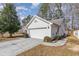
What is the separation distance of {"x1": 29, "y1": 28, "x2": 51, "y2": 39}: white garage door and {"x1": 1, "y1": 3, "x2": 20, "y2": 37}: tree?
14 centimetres

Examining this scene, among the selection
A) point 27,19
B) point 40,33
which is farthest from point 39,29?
point 27,19

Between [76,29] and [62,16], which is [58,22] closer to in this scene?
[62,16]

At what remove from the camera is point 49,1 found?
5.44ft

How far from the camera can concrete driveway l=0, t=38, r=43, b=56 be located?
65.0 inches

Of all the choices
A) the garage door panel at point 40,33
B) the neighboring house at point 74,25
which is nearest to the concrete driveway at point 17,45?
the garage door panel at point 40,33

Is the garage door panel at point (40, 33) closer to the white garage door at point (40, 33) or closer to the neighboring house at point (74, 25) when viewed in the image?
the white garage door at point (40, 33)

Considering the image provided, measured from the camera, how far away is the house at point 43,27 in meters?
1.65

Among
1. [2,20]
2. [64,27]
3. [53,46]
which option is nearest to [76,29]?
[64,27]

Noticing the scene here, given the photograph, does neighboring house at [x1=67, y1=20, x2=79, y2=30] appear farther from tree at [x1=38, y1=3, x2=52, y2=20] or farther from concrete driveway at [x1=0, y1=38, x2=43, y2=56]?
concrete driveway at [x1=0, y1=38, x2=43, y2=56]

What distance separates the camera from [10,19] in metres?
1.67

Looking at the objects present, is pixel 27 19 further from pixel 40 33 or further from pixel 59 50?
pixel 59 50

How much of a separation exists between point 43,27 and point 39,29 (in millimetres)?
40

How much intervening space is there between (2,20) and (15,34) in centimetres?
17

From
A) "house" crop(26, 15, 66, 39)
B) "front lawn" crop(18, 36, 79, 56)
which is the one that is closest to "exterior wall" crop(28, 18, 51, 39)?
"house" crop(26, 15, 66, 39)
